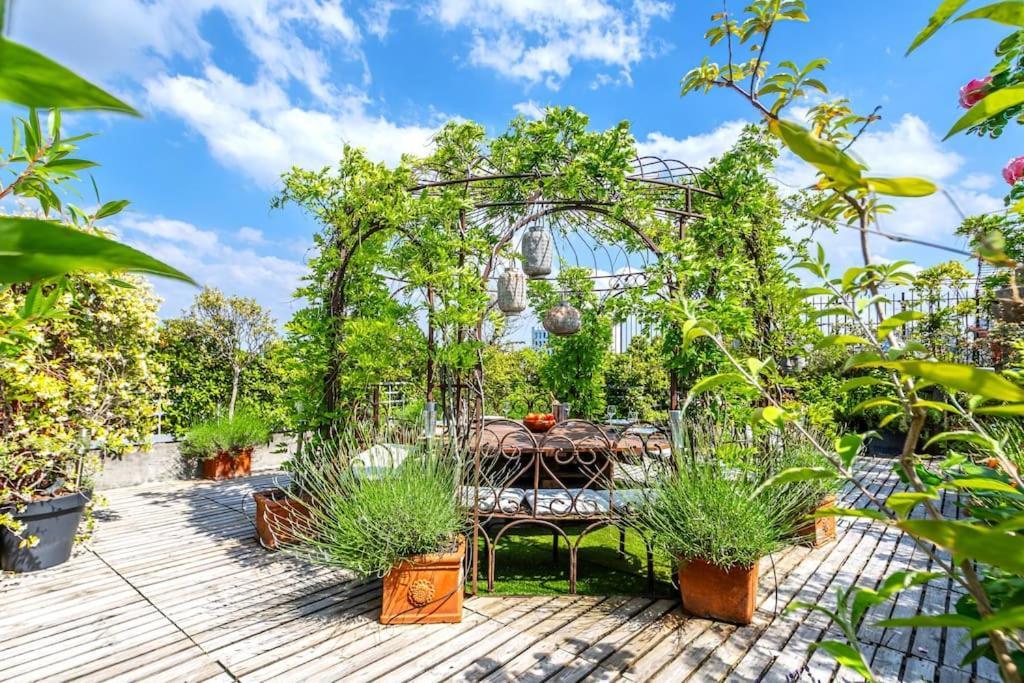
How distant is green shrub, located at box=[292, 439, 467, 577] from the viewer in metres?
2.62

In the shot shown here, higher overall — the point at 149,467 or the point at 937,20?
the point at 937,20

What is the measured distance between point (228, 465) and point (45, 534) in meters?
2.81

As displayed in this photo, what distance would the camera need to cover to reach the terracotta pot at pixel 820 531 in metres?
3.75

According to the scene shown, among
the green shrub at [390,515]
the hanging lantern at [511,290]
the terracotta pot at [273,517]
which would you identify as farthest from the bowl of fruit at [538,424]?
the terracotta pot at [273,517]

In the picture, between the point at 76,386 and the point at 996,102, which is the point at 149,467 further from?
the point at 996,102

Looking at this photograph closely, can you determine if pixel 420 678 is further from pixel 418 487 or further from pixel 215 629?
pixel 215 629

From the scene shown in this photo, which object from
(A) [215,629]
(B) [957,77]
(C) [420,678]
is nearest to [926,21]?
(B) [957,77]

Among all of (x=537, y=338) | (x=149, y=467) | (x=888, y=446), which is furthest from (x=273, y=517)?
(x=888, y=446)

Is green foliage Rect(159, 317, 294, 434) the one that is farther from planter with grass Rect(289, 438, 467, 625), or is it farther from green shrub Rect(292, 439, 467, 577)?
planter with grass Rect(289, 438, 467, 625)

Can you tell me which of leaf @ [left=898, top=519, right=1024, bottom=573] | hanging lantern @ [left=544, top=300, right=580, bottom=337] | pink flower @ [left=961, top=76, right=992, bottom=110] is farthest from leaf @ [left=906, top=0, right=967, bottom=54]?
hanging lantern @ [left=544, top=300, right=580, bottom=337]

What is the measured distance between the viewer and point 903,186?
0.49m

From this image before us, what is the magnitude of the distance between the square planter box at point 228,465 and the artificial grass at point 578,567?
3.87m

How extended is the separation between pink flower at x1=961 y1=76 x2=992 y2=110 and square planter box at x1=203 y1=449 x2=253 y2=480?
6981 millimetres

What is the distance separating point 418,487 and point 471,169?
344 centimetres
